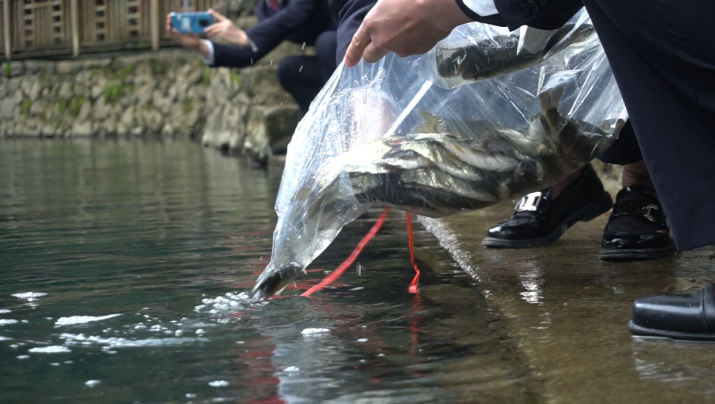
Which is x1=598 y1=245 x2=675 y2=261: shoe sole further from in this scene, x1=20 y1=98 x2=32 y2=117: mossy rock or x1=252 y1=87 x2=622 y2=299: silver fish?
x1=20 y1=98 x2=32 y2=117: mossy rock

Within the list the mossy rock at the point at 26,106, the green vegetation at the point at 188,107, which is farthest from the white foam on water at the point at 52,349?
the mossy rock at the point at 26,106

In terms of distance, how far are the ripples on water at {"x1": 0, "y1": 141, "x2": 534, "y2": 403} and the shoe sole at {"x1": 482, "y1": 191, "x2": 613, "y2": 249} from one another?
16cm

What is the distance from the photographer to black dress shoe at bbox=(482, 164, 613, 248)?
7.49 ft

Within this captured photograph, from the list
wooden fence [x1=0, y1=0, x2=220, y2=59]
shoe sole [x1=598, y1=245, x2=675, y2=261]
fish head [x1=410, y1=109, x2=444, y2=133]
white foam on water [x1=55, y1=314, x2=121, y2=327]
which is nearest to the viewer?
white foam on water [x1=55, y1=314, x2=121, y2=327]

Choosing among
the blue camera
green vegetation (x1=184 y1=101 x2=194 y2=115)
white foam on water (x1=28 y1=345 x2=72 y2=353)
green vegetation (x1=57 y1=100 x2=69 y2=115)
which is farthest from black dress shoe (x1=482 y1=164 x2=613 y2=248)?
green vegetation (x1=57 y1=100 x2=69 y2=115)

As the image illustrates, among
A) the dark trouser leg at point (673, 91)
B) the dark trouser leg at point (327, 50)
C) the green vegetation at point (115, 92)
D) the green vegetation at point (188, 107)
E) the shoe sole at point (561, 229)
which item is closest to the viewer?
the dark trouser leg at point (673, 91)

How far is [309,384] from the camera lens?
119 cm

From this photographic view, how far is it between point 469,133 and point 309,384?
795 millimetres

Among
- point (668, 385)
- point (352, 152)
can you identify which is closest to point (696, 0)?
point (668, 385)

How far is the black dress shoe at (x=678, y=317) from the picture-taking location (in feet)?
4.33

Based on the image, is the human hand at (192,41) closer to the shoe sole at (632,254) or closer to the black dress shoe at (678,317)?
the shoe sole at (632,254)

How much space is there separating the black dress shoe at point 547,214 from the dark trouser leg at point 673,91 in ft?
2.96

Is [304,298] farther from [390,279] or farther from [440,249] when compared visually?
[440,249]

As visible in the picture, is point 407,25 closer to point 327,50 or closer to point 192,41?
point 327,50
